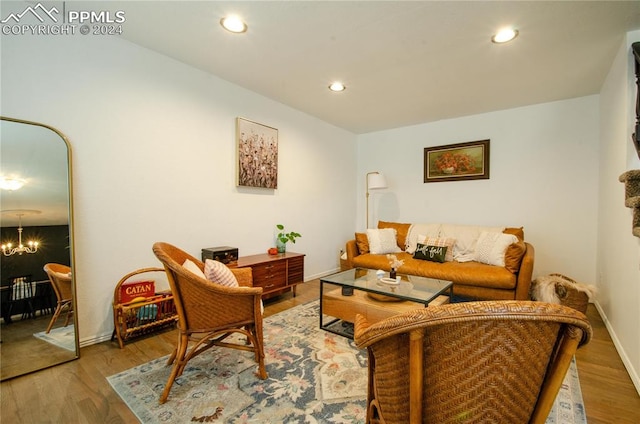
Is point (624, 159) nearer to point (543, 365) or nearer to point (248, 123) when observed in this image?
point (543, 365)

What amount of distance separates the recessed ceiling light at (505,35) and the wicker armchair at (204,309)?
267 cm

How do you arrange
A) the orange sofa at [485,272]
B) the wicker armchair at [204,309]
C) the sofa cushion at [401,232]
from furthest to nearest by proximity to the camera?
1. the sofa cushion at [401,232]
2. the orange sofa at [485,272]
3. the wicker armchair at [204,309]

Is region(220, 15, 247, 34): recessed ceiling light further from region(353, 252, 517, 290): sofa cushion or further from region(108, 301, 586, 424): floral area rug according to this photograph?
region(353, 252, 517, 290): sofa cushion

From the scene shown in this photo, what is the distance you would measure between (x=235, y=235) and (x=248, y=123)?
4.43 feet

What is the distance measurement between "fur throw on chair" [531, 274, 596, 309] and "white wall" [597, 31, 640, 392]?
169 mm

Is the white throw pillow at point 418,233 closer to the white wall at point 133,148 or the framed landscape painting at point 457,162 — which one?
the framed landscape painting at point 457,162

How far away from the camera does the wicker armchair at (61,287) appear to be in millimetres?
2031

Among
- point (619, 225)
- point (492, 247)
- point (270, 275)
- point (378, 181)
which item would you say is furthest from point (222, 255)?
point (619, 225)

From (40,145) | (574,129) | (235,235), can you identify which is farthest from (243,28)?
(574,129)

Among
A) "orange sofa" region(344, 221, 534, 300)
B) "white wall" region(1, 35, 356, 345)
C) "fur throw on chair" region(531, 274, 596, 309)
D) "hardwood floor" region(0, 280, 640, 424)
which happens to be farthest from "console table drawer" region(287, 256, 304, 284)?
"fur throw on chair" region(531, 274, 596, 309)

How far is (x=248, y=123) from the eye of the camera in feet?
11.0

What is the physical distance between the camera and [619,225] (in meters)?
2.35

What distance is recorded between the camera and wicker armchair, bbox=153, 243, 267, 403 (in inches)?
65.4

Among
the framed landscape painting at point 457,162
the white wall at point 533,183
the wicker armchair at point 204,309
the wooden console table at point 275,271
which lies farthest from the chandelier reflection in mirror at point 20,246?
the framed landscape painting at point 457,162
